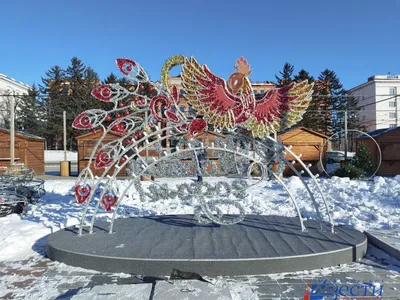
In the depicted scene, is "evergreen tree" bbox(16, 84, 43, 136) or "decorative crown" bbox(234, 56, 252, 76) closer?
→ "decorative crown" bbox(234, 56, 252, 76)

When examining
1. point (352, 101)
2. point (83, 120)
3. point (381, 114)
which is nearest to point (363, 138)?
point (83, 120)

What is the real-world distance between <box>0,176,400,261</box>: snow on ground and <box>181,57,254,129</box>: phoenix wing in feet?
11.2

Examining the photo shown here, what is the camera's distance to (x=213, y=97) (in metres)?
5.00

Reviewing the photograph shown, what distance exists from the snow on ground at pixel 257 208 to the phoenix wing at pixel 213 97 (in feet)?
11.2

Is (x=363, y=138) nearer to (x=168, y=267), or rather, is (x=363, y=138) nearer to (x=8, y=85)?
(x=168, y=267)

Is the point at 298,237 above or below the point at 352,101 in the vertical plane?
below

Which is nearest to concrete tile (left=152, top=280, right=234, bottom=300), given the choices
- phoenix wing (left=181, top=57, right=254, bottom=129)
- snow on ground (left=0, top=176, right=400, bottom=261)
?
phoenix wing (left=181, top=57, right=254, bottom=129)

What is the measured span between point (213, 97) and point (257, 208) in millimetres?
4230

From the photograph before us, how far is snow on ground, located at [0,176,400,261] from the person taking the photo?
5975mm

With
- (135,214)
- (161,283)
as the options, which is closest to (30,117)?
(135,214)

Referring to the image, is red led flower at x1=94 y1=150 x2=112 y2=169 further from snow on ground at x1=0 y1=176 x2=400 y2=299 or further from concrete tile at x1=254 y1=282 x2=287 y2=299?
concrete tile at x1=254 y1=282 x2=287 y2=299

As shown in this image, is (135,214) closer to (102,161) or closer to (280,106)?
(102,161)

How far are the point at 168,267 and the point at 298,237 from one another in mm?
2140

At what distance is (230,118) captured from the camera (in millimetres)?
5031
